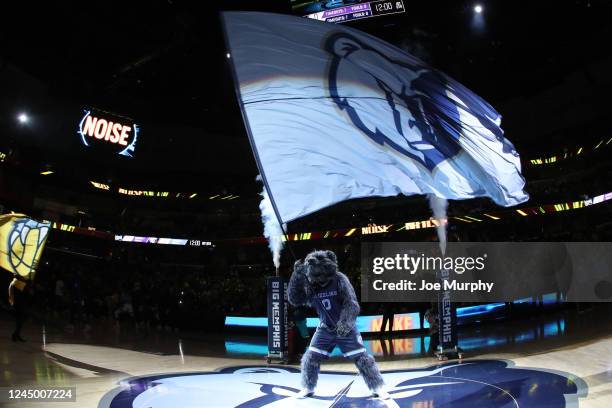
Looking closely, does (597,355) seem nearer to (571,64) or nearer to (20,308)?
(20,308)

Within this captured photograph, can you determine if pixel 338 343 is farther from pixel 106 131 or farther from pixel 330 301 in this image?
pixel 106 131

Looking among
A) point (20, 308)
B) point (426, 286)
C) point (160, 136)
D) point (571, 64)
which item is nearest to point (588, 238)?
point (426, 286)

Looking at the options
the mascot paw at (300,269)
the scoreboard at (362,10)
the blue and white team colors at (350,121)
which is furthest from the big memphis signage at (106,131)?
the mascot paw at (300,269)

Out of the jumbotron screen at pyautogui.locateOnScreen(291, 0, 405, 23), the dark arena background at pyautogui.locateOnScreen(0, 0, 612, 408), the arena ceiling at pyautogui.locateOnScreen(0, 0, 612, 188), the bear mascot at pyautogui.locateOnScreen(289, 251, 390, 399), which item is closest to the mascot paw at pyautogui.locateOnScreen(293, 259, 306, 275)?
the bear mascot at pyautogui.locateOnScreen(289, 251, 390, 399)

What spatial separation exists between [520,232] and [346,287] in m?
17.1

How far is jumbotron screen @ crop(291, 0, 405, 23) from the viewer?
1006 cm

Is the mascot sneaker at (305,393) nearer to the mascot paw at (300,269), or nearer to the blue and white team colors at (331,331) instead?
the blue and white team colors at (331,331)

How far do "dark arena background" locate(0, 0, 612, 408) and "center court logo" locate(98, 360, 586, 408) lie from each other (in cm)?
6

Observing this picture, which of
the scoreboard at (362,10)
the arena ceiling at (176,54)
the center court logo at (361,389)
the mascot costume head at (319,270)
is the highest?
the arena ceiling at (176,54)

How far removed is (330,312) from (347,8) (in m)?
6.43

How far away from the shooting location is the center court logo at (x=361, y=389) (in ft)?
21.0

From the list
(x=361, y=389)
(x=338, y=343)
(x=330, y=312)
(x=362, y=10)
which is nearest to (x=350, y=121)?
(x=330, y=312)

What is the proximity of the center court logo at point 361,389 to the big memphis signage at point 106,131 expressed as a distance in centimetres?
1613

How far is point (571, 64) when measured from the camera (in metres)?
22.5
